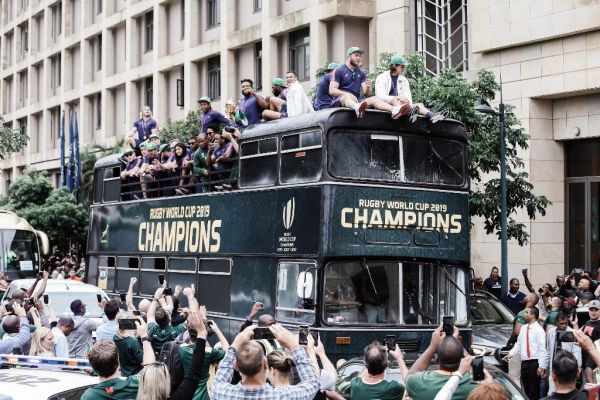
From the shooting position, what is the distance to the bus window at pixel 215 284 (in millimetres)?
15695

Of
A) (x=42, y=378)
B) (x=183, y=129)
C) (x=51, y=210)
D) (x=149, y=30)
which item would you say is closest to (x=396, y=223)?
(x=42, y=378)

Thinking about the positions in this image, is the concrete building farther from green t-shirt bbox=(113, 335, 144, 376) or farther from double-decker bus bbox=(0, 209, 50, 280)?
green t-shirt bbox=(113, 335, 144, 376)

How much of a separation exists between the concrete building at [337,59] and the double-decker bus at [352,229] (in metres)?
12.1

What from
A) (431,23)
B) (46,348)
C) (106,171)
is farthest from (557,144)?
(46,348)

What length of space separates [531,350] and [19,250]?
2014 cm

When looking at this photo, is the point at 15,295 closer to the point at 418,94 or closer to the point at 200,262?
the point at 200,262

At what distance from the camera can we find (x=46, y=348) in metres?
11.1

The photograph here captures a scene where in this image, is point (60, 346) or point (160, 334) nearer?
point (160, 334)

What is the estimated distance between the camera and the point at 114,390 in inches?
292

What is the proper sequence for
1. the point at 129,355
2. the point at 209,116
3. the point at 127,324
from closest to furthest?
the point at 127,324 < the point at 129,355 < the point at 209,116

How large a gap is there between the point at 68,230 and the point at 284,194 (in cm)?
2861

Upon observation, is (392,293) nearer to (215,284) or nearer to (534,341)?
(534,341)

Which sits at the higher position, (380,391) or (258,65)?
(258,65)

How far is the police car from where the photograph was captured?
27.4 ft
